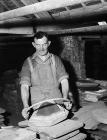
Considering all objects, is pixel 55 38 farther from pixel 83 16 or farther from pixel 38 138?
pixel 38 138

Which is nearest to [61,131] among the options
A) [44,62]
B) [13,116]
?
[44,62]

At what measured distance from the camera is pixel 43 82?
4461 mm

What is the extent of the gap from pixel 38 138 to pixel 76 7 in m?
2.47

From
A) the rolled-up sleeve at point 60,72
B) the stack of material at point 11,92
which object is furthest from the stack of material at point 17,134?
the stack of material at point 11,92

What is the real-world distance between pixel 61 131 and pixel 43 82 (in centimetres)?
142

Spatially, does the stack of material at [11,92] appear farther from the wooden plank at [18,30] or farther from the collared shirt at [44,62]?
the collared shirt at [44,62]

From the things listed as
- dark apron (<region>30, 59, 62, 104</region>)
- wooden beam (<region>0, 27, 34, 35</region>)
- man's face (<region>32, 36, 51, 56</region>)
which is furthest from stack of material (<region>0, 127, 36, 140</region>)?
wooden beam (<region>0, 27, 34, 35</region>)

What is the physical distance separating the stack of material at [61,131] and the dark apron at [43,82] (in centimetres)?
106

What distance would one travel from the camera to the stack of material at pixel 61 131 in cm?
318

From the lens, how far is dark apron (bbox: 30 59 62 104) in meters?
4.45

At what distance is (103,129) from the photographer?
4109mm

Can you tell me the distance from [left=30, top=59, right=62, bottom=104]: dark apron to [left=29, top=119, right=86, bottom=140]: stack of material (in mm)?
1063

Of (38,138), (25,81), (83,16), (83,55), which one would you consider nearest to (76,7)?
(83,16)

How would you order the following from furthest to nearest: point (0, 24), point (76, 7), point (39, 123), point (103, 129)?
point (0, 24) → point (76, 7) → point (103, 129) → point (39, 123)
